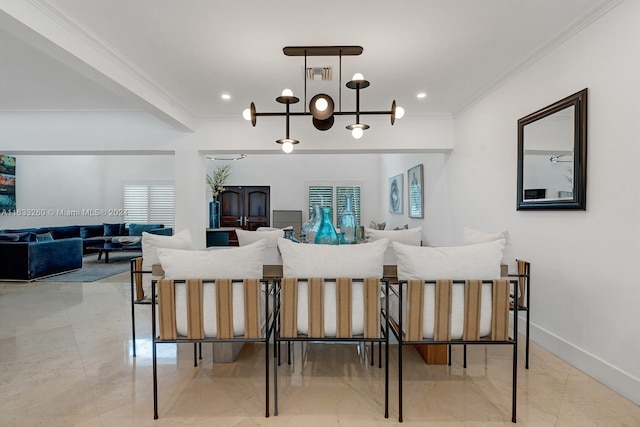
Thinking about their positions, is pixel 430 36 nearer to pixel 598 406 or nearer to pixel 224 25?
pixel 224 25

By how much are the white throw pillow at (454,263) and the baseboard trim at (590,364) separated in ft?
3.58

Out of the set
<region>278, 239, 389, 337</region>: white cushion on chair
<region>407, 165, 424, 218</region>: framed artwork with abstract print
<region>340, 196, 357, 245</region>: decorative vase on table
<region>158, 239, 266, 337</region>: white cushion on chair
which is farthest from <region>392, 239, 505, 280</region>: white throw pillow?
<region>407, 165, 424, 218</region>: framed artwork with abstract print

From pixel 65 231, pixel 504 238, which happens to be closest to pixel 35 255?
pixel 65 231

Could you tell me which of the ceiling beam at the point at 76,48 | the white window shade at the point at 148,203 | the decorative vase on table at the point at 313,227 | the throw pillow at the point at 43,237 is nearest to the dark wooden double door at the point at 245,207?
the white window shade at the point at 148,203

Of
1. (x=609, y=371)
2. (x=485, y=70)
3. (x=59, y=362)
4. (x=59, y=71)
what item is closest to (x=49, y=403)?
(x=59, y=362)

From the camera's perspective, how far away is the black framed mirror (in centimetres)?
252

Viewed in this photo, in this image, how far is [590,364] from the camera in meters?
2.46

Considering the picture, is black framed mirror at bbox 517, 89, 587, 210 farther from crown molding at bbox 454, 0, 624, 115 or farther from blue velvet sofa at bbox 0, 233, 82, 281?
blue velvet sofa at bbox 0, 233, 82, 281

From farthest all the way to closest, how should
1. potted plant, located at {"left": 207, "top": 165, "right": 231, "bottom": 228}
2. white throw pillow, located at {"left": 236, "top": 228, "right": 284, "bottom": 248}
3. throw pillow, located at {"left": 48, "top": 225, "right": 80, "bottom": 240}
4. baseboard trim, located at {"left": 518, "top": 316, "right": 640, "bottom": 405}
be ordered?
potted plant, located at {"left": 207, "top": 165, "right": 231, "bottom": 228}
throw pillow, located at {"left": 48, "top": 225, "right": 80, "bottom": 240}
white throw pillow, located at {"left": 236, "top": 228, "right": 284, "bottom": 248}
baseboard trim, located at {"left": 518, "top": 316, "right": 640, "bottom": 405}

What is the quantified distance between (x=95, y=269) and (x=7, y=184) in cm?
373

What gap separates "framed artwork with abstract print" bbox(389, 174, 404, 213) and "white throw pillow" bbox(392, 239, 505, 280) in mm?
5415

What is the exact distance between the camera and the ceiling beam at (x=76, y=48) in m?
2.23

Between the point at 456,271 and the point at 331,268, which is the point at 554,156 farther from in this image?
the point at 331,268

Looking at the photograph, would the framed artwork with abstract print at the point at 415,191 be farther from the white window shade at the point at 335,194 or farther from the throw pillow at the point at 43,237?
the throw pillow at the point at 43,237
